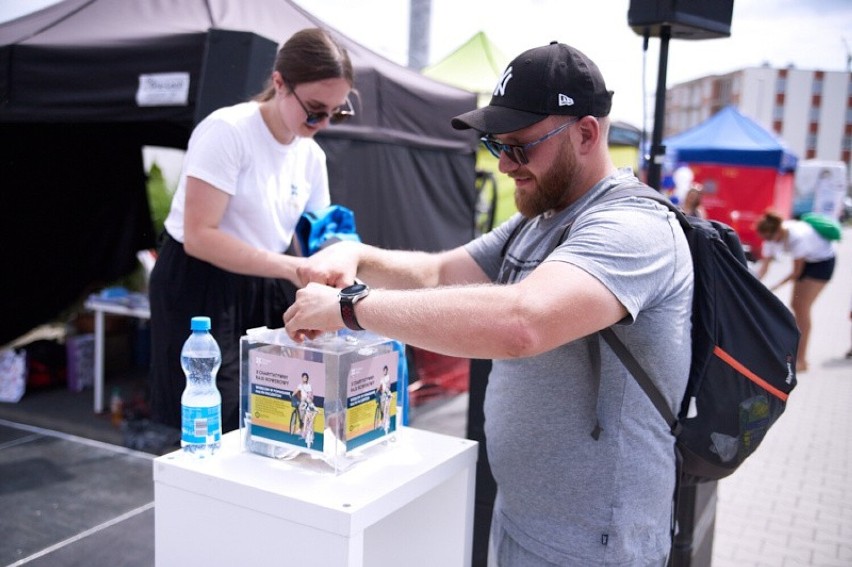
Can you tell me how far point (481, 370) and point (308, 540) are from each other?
171 cm

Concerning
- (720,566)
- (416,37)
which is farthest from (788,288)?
(720,566)

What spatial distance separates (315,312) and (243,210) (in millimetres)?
1199

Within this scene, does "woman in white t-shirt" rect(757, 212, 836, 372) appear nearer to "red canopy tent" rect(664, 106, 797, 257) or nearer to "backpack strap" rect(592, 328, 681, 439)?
"backpack strap" rect(592, 328, 681, 439)

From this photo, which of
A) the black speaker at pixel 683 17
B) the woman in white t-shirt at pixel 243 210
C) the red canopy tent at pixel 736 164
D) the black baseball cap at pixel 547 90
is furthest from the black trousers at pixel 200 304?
the red canopy tent at pixel 736 164

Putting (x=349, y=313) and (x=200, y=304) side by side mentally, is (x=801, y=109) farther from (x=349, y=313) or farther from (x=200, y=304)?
(x=349, y=313)

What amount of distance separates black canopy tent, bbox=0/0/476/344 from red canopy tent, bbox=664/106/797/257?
36.6ft

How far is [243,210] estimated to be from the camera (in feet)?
8.20

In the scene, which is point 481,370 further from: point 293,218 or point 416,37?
point 416,37

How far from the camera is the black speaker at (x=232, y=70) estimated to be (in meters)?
3.46

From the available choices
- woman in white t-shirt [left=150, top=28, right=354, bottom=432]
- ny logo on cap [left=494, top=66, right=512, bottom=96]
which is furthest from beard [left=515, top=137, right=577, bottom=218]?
woman in white t-shirt [left=150, top=28, right=354, bottom=432]

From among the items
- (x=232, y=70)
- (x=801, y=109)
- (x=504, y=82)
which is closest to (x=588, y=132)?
(x=504, y=82)

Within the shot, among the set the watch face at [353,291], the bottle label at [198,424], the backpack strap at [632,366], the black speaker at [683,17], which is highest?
Result: the black speaker at [683,17]

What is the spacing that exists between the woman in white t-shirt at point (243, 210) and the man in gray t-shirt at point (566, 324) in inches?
40.1

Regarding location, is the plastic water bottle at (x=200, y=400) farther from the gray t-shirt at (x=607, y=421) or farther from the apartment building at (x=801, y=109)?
the apartment building at (x=801, y=109)
